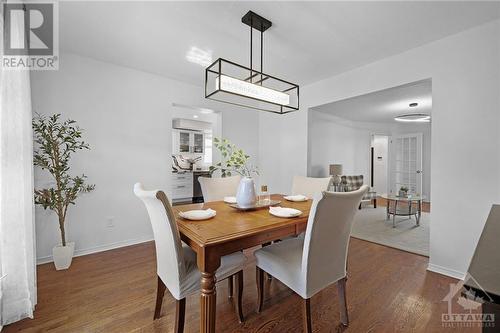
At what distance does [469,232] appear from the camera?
7.00 ft

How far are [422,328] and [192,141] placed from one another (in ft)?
20.1

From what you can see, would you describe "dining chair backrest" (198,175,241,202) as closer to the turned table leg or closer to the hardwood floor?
the hardwood floor

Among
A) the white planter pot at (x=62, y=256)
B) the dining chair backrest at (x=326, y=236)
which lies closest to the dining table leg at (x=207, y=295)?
the dining chair backrest at (x=326, y=236)

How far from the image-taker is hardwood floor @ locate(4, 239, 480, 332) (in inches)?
59.6

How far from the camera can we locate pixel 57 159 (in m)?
2.31

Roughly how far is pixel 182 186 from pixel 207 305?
16.8 ft

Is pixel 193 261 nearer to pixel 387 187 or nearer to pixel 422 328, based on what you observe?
pixel 422 328

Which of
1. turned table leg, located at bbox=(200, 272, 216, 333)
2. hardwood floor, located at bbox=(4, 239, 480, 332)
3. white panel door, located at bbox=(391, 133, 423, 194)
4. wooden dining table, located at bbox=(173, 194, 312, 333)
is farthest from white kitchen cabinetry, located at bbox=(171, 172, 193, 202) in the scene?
white panel door, located at bbox=(391, 133, 423, 194)

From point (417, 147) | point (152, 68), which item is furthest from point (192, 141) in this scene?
point (417, 147)

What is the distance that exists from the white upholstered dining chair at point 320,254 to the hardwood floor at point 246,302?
12.0 inches

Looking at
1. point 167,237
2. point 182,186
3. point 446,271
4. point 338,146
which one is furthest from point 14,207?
point 338,146

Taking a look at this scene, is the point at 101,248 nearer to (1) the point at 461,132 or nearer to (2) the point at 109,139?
(2) the point at 109,139

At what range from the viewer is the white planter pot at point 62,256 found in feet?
7.51

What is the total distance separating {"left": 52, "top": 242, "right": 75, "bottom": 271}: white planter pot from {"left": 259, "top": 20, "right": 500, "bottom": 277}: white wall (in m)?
3.98
